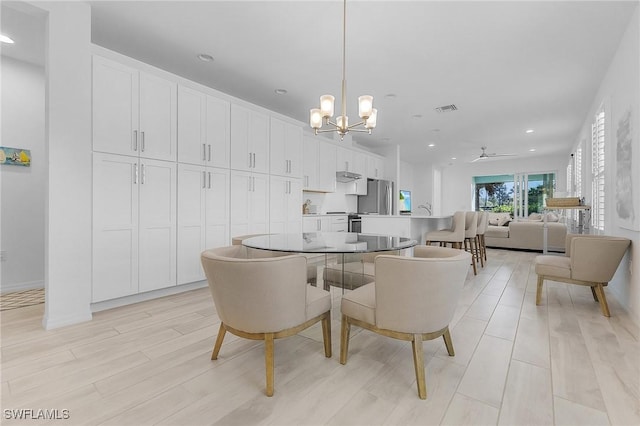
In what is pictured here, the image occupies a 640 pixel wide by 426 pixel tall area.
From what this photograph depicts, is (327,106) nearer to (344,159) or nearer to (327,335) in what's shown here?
(327,335)

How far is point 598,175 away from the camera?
12.9ft

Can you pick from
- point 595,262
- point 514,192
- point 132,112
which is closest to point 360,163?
point 595,262

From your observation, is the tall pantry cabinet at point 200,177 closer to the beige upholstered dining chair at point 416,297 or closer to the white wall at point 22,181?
the white wall at point 22,181

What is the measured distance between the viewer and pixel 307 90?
4.20m

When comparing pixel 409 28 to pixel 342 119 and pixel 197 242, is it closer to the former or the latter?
pixel 342 119

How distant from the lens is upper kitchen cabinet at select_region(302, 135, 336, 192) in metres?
5.49

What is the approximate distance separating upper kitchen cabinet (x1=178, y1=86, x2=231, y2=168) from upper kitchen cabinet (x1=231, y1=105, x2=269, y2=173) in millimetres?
105

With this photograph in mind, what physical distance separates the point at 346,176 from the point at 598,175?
393 cm

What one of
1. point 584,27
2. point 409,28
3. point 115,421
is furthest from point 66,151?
point 584,27

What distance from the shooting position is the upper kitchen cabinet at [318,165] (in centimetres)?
549

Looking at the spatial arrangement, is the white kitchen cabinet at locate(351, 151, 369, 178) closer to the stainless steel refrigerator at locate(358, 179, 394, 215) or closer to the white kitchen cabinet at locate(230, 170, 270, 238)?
the stainless steel refrigerator at locate(358, 179, 394, 215)

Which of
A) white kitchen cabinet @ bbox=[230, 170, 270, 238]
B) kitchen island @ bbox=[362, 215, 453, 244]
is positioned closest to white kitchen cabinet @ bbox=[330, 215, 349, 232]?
kitchen island @ bbox=[362, 215, 453, 244]

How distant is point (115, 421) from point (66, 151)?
218cm

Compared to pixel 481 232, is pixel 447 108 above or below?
above
